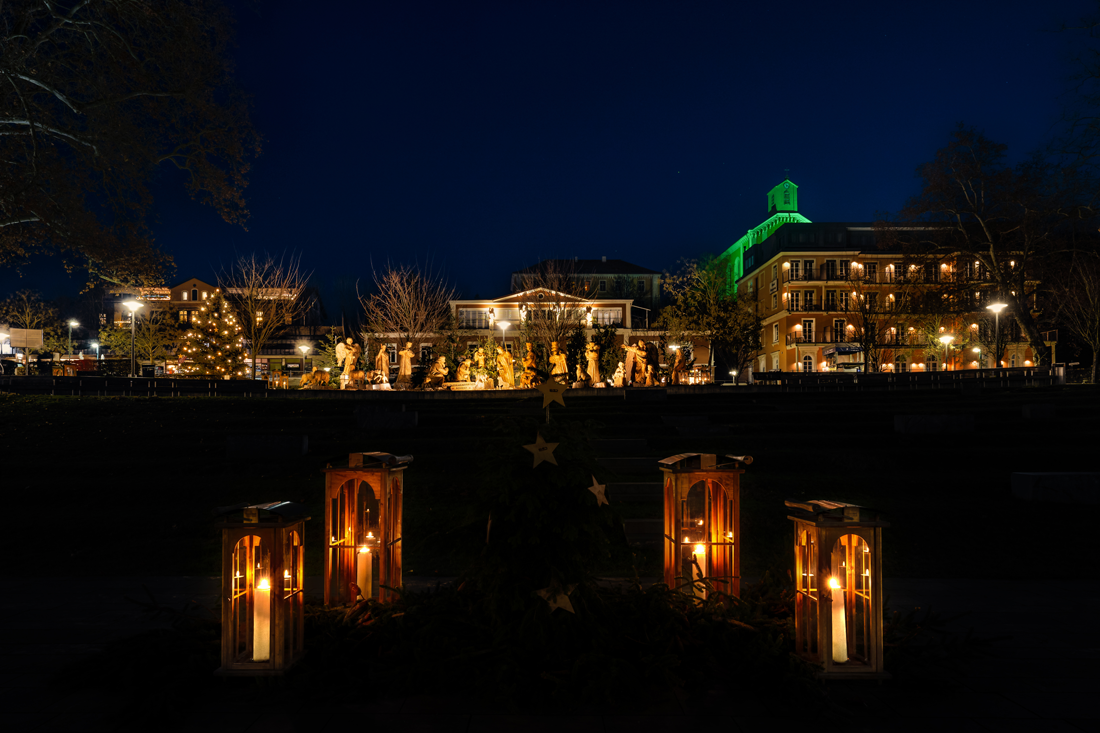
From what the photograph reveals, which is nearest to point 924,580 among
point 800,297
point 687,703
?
point 687,703

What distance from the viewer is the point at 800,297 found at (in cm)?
5856

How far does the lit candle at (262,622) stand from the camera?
3.96 meters

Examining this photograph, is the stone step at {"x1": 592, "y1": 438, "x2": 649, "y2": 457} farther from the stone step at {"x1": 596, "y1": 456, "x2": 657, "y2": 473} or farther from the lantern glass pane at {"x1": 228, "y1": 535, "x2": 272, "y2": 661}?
the lantern glass pane at {"x1": 228, "y1": 535, "x2": 272, "y2": 661}

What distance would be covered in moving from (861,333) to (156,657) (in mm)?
52755

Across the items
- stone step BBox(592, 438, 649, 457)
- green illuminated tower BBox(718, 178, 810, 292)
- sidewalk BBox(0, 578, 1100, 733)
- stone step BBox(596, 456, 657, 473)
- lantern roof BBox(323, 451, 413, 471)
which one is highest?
green illuminated tower BBox(718, 178, 810, 292)

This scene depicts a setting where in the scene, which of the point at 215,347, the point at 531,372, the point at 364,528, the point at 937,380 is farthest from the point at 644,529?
the point at 215,347

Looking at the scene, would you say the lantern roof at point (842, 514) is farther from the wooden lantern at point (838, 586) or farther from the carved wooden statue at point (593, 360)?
the carved wooden statue at point (593, 360)

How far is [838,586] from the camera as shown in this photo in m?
3.91

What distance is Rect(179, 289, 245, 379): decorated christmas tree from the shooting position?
122 ft

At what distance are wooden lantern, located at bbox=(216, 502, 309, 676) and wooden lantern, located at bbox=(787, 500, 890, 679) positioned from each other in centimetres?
334

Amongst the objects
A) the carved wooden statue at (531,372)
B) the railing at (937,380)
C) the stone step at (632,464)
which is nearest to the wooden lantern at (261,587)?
the stone step at (632,464)

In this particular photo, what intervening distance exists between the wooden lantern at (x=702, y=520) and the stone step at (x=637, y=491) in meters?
4.28

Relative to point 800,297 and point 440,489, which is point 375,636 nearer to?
point 440,489

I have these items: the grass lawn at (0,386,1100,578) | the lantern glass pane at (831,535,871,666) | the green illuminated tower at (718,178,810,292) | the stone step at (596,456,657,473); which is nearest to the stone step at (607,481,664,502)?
the grass lawn at (0,386,1100,578)
